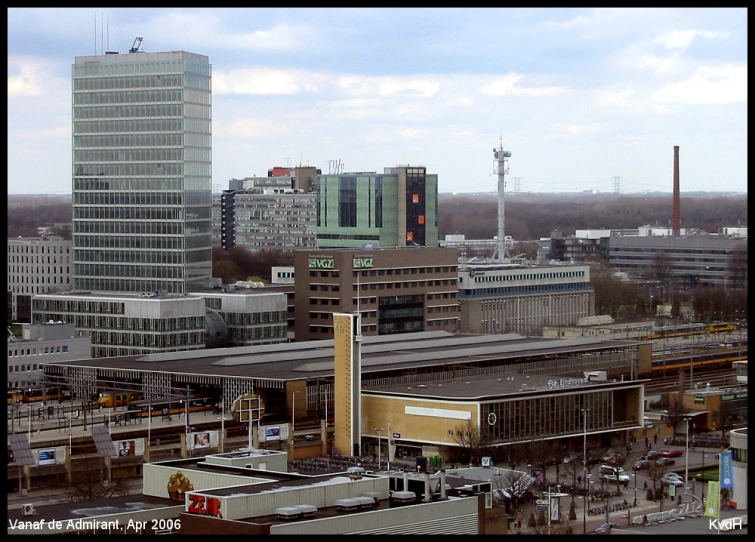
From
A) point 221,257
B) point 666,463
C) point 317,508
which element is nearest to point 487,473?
point 666,463

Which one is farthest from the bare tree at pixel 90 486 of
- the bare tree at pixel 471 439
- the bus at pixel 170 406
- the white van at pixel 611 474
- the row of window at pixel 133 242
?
the row of window at pixel 133 242

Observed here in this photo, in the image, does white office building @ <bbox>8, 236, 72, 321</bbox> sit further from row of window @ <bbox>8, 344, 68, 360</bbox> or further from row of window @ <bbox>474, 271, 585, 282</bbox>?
row of window @ <bbox>8, 344, 68, 360</bbox>

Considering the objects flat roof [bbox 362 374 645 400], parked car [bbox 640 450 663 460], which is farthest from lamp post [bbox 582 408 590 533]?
parked car [bbox 640 450 663 460]

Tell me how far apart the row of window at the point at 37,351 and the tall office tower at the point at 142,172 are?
7555mm

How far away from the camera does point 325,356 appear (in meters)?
39.5

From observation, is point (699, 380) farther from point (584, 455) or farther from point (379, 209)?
point (379, 209)

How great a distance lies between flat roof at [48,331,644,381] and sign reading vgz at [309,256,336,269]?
14.7 ft

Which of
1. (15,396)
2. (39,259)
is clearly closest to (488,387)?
(15,396)

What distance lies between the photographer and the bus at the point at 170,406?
111 feet

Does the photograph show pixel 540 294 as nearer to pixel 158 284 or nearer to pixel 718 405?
pixel 158 284

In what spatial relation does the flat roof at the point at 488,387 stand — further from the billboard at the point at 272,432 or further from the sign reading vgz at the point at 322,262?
the sign reading vgz at the point at 322,262

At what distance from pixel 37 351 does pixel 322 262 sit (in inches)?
461

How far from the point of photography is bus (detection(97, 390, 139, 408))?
36.6 metres

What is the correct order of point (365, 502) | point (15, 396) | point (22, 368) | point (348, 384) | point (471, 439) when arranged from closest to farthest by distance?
point (365, 502)
point (471, 439)
point (348, 384)
point (15, 396)
point (22, 368)
